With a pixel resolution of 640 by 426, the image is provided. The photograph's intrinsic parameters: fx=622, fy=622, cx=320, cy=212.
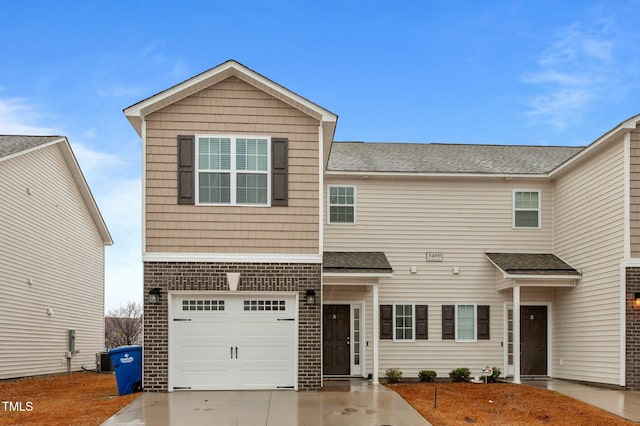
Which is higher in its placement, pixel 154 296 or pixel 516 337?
pixel 154 296

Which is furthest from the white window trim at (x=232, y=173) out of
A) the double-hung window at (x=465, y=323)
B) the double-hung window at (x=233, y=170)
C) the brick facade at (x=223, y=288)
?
the double-hung window at (x=465, y=323)

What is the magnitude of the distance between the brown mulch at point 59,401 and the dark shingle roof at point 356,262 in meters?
5.52

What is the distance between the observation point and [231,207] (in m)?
13.2

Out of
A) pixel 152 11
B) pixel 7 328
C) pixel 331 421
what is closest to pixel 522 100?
pixel 152 11

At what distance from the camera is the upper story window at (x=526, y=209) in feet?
57.7

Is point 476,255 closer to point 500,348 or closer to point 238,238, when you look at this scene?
point 500,348

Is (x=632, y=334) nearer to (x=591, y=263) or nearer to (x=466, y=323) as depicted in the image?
(x=591, y=263)

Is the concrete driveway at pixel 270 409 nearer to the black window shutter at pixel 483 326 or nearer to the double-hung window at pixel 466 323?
the double-hung window at pixel 466 323

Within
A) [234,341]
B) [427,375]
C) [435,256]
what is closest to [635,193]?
[435,256]

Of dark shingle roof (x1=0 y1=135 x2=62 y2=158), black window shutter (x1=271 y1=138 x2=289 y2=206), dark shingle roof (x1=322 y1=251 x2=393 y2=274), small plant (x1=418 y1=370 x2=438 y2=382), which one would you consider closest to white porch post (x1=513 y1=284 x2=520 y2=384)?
small plant (x1=418 y1=370 x2=438 y2=382)

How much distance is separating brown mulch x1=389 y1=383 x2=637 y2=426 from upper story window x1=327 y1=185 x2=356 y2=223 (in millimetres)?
4778

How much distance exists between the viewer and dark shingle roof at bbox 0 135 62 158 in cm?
1714

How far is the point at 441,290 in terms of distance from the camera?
56.5 ft

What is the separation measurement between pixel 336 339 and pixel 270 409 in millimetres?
6152
